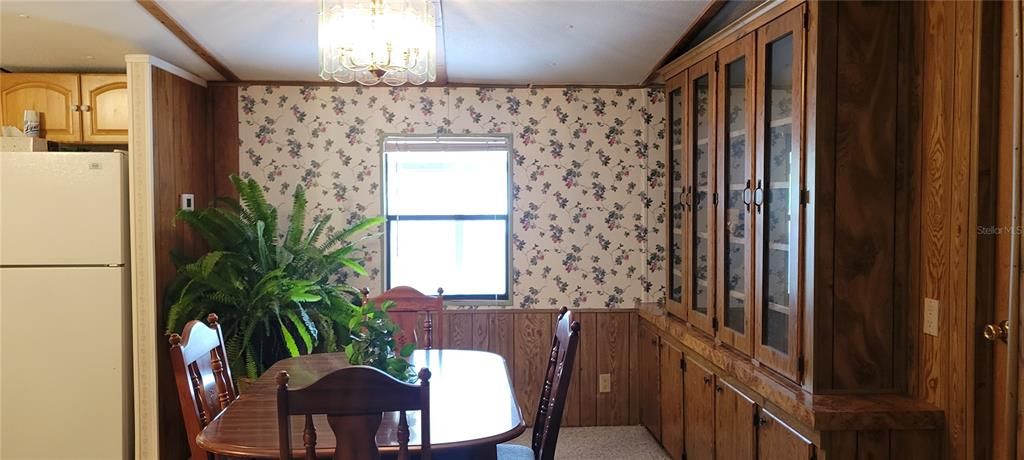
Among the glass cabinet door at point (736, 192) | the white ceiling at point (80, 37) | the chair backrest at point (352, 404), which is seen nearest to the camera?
the chair backrest at point (352, 404)

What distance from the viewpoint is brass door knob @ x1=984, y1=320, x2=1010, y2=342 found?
2.00 metres

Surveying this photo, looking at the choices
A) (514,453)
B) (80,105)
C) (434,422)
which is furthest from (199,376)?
(80,105)

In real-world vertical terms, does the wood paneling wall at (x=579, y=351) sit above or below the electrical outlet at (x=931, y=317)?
below

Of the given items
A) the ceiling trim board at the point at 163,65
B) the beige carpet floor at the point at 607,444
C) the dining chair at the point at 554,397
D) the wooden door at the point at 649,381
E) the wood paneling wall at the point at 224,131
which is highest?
the ceiling trim board at the point at 163,65

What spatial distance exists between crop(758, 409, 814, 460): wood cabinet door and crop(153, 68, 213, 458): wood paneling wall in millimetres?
2782

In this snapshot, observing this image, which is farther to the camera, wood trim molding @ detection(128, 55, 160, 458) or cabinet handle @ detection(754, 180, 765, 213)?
wood trim molding @ detection(128, 55, 160, 458)

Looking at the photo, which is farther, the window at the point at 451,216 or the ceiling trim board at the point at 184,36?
the window at the point at 451,216

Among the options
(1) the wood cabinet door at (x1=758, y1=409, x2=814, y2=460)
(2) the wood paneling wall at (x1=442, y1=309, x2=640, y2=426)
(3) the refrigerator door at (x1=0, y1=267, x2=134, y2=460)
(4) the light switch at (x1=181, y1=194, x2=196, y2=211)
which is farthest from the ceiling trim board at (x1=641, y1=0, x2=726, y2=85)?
(3) the refrigerator door at (x1=0, y1=267, x2=134, y2=460)

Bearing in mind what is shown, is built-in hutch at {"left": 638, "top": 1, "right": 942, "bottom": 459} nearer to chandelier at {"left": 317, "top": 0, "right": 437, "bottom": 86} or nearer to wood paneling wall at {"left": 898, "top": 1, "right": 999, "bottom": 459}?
wood paneling wall at {"left": 898, "top": 1, "right": 999, "bottom": 459}

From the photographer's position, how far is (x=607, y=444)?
4.12 metres

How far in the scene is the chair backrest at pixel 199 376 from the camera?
2113 mm

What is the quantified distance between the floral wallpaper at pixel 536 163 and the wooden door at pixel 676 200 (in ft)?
1.42

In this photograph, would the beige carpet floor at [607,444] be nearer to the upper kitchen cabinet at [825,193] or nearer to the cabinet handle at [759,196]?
the upper kitchen cabinet at [825,193]

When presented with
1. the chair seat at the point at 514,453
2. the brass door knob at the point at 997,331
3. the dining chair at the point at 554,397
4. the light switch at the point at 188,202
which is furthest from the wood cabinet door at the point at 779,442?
the light switch at the point at 188,202
